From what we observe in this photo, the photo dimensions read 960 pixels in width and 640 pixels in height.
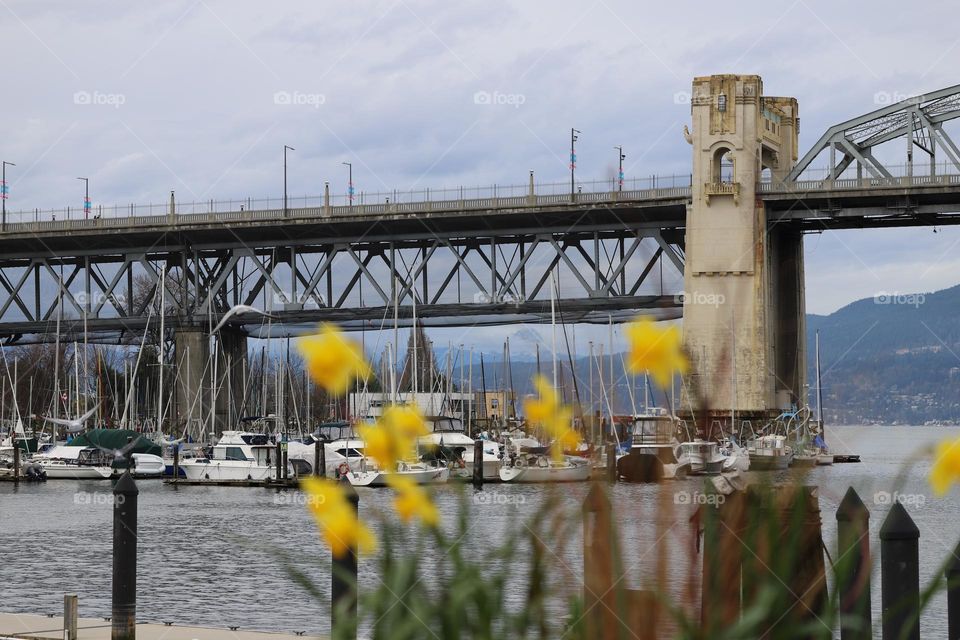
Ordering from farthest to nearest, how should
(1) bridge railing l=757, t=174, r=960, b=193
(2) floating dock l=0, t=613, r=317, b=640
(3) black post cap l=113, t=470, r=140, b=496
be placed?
1. (1) bridge railing l=757, t=174, r=960, b=193
2. (2) floating dock l=0, t=613, r=317, b=640
3. (3) black post cap l=113, t=470, r=140, b=496

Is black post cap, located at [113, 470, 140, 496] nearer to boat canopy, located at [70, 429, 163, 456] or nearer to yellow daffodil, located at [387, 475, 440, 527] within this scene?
yellow daffodil, located at [387, 475, 440, 527]

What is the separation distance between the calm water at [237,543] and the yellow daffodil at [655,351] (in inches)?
15.6

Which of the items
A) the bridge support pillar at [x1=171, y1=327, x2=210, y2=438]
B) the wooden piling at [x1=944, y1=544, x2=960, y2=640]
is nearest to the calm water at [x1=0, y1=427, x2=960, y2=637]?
the wooden piling at [x1=944, y1=544, x2=960, y2=640]

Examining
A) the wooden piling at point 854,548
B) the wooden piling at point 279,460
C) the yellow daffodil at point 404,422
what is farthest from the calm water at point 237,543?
the wooden piling at point 279,460

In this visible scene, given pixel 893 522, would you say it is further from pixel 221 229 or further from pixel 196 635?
pixel 221 229

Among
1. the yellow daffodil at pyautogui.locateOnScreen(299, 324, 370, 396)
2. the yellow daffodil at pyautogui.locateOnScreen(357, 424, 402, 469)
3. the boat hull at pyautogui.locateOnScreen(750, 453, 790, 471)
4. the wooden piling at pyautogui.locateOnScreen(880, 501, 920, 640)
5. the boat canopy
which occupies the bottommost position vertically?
the boat canopy

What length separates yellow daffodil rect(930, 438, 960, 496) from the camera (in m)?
3.99

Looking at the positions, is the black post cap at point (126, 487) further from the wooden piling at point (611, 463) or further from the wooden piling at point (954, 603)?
the wooden piling at point (611, 463)

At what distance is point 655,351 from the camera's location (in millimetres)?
3340

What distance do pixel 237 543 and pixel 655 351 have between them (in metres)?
6.65

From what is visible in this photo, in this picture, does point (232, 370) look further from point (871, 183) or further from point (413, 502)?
point (413, 502)

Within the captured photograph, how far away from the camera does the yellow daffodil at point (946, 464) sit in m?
3.99

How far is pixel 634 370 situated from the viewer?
3.38m

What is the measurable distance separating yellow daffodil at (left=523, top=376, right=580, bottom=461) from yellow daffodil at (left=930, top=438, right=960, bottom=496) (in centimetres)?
Result: 109
